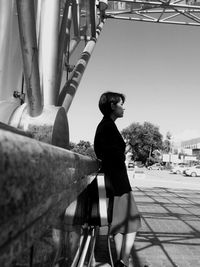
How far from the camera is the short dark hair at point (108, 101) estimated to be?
289 centimetres

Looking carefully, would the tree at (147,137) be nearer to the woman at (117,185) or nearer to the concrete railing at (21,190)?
the woman at (117,185)

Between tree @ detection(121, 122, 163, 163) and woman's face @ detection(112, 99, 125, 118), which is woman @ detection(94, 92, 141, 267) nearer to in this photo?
woman's face @ detection(112, 99, 125, 118)

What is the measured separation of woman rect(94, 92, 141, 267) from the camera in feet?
8.43

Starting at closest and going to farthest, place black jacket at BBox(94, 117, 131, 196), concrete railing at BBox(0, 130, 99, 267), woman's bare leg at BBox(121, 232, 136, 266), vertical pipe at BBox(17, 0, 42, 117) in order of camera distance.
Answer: concrete railing at BBox(0, 130, 99, 267) < vertical pipe at BBox(17, 0, 42, 117) < black jacket at BBox(94, 117, 131, 196) < woman's bare leg at BBox(121, 232, 136, 266)

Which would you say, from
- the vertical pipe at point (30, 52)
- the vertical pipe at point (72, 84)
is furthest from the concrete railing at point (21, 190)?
the vertical pipe at point (72, 84)

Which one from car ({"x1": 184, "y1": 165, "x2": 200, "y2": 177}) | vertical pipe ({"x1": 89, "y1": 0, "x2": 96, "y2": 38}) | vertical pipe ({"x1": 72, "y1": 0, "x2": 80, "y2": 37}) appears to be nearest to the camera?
vertical pipe ({"x1": 72, "y1": 0, "x2": 80, "y2": 37})

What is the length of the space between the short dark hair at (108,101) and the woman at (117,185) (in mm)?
109

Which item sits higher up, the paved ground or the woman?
the woman

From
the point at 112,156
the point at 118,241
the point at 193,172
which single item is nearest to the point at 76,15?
the point at 112,156

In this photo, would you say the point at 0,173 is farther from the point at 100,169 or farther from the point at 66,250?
the point at 100,169

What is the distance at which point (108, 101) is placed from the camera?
9.52 ft

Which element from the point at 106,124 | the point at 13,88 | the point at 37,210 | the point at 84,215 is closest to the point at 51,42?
the point at 13,88

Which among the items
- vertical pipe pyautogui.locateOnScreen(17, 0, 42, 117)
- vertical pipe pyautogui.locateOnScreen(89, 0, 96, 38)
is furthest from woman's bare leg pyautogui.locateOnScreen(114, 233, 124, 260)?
vertical pipe pyautogui.locateOnScreen(89, 0, 96, 38)

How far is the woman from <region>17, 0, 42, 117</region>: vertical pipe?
0.99m
